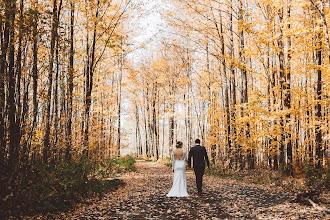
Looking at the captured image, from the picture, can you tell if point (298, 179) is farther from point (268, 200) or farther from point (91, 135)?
point (91, 135)

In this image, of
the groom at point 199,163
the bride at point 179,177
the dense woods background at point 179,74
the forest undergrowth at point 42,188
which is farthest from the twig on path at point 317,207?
the forest undergrowth at point 42,188

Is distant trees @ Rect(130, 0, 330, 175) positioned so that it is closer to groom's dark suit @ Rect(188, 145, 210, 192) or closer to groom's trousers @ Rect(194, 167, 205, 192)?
groom's dark suit @ Rect(188, 145, 210, 192)

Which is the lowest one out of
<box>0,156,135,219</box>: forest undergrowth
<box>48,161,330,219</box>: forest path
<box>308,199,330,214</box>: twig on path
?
<box>48,161,330,219</box>: forest path

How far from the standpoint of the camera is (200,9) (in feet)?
51.7

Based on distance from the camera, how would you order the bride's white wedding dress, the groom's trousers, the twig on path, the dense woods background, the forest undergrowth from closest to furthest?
the forest undergrowth
the twig on path
the dense woods background
the bride's white wedding dress
the groom's trousers

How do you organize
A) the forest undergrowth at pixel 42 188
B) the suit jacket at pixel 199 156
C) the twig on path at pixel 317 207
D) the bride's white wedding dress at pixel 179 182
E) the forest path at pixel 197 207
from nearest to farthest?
the forest undergrowth at pixel 42 188
the twig on path at pixel 317 207
the forest path at pixel 197 207
the bride's white wedding dress at pixel 179 182
the suit jacket at pixel 199 156

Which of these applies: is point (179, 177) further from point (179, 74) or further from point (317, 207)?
point (179, 74)

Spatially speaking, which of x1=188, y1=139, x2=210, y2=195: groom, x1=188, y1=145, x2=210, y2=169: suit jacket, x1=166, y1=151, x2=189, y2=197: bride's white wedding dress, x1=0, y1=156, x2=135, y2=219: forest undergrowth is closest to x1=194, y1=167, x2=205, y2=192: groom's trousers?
x1=188, y1=139, x2=210, y2=195: groom

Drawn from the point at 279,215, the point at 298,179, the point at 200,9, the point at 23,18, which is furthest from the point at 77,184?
the point at 200,9

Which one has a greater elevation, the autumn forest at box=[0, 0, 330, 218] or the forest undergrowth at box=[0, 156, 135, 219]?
the autumn forest at box=[0, 0, 330, 218]

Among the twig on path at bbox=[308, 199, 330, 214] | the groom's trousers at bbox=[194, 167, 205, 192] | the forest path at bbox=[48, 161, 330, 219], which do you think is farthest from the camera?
the groom's trousers at bbox=[194, 167, 205, 192]

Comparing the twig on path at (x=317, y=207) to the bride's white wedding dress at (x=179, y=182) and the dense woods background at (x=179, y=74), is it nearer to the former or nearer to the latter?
the bride's white wedding dress at (x=179, y=182)

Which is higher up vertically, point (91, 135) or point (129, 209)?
point (91, 135)

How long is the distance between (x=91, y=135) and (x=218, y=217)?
9.63m
